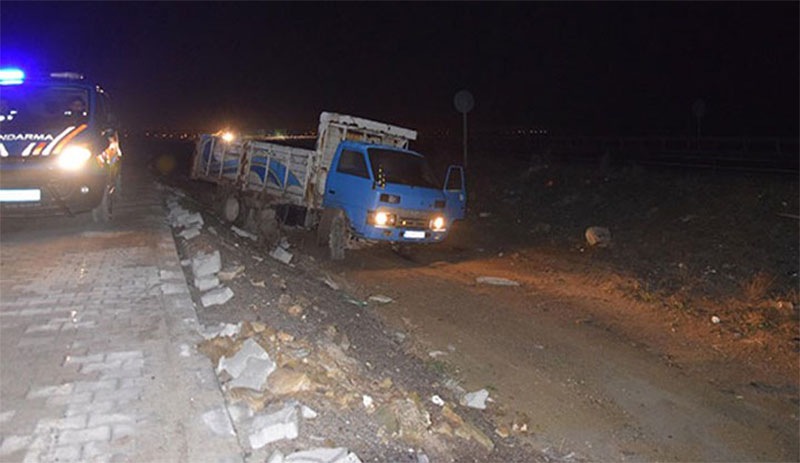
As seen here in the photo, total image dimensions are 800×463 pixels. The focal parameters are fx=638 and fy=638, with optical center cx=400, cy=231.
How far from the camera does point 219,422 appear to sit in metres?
3.78

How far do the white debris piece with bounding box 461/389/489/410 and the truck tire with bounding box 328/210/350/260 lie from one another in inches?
225

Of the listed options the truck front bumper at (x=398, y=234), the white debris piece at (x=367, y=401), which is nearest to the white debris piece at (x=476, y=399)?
the white debris piece at (x=367, y=401)

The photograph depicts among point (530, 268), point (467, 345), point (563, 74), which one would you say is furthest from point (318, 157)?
point (563, 74)

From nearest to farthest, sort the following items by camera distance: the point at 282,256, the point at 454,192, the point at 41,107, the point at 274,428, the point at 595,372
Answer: the point at 274,428 → the point at 595,372 → the point at 41,107 → the point at 282,256 → the point at 454,192

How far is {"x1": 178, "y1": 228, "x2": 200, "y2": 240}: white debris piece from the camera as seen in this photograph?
29.3 feet

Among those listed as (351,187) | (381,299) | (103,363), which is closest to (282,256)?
(351,187)

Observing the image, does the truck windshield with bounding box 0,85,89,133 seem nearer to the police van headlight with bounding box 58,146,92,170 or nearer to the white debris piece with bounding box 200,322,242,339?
the police van headlight with bounding box 58,146,92,170

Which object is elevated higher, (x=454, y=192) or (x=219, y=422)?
(x=454, y=192)

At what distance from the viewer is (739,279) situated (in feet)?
32.2

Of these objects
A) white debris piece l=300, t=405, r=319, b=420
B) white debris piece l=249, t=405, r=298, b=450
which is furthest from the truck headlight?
white debris piece l=249, t=405, r=298, b=450

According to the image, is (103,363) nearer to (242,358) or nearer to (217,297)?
(242,358)

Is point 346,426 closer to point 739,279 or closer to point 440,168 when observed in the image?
point 739,279

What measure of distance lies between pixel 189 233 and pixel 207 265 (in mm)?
2349

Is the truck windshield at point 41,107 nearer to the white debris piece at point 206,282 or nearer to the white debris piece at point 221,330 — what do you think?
the white debris piece at point 206,282
